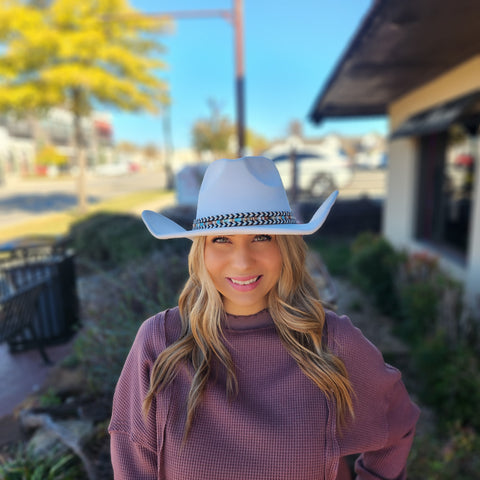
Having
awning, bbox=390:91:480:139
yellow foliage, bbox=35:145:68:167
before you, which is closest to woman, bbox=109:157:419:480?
awning, bbox=390:91:480:139

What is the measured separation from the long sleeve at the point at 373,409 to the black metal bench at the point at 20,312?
2.92 metres

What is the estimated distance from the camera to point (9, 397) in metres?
3.17

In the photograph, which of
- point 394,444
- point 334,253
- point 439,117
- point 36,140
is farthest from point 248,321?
point 36,140

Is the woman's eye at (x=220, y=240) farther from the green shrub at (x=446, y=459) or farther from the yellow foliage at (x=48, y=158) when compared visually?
the yellow foliage at (x=48, y=158)

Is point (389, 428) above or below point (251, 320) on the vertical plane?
below

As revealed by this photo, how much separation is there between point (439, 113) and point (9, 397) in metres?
5.33

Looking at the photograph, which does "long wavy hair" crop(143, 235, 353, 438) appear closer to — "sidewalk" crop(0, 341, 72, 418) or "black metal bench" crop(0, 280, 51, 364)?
"sidewalk" crop(0, 341, 72, 418)

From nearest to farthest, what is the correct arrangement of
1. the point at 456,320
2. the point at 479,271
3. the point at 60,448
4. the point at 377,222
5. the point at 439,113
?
the point at 60,448, the point at 456,320, the point at 479,271, the point at 439,113, the point at 377,222

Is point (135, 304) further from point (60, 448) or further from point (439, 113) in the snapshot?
point (439, 113)

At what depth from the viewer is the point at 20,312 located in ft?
11.4

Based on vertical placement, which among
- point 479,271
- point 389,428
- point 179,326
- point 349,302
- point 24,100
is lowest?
point 349,302

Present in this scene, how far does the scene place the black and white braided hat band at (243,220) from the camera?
1221 millimetres

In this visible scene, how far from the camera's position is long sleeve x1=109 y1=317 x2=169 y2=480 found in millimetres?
1201

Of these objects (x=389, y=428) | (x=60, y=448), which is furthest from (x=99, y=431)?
(x=389, y=428)
